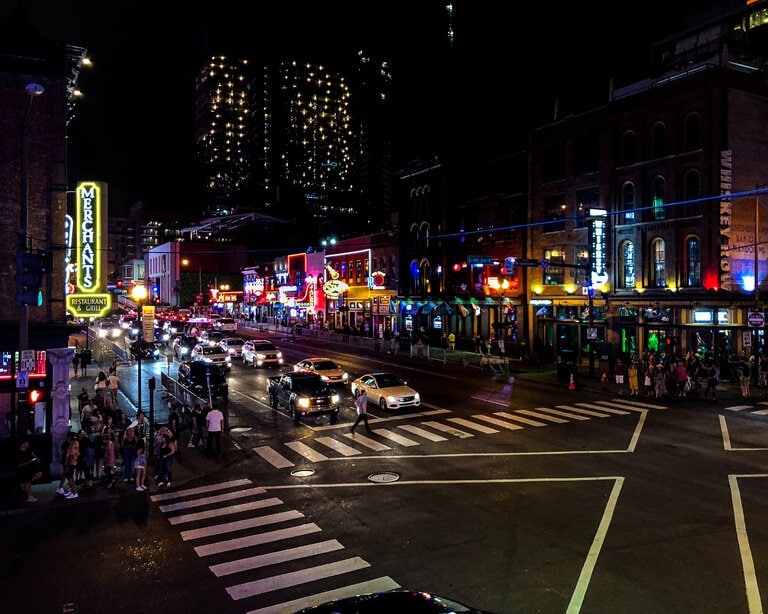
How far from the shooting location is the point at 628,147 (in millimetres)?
38656

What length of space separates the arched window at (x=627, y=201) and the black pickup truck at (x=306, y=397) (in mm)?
23458

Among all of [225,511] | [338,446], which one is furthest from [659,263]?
[225,511]

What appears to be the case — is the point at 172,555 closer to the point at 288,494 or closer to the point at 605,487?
the point at 288,494

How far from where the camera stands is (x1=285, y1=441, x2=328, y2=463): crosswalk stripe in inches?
709

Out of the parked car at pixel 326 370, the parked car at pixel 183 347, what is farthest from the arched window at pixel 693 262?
the parked car at pixel 183 347

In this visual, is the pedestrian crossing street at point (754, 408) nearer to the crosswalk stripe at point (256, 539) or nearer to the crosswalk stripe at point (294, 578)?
the crosswalk stripe at point (256, 539)

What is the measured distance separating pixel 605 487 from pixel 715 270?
75.1 ft

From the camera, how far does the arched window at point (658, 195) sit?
35969 millimetres

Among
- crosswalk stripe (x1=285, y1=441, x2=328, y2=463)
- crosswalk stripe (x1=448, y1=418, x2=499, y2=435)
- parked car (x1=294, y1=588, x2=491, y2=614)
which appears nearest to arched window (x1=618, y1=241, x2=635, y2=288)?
crosswalk stripe (x1=448, y1=418, x2=499, y2=435)

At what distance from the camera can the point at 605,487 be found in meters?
14.5

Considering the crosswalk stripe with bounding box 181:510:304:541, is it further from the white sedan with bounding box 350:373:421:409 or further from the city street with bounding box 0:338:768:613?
the white sedan with bounding box 350:373:421:409

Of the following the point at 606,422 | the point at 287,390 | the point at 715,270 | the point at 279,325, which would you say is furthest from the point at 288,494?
the point at 279,325

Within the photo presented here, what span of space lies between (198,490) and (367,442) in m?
6.15

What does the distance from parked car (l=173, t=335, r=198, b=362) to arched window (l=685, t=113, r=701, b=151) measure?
35.8m
